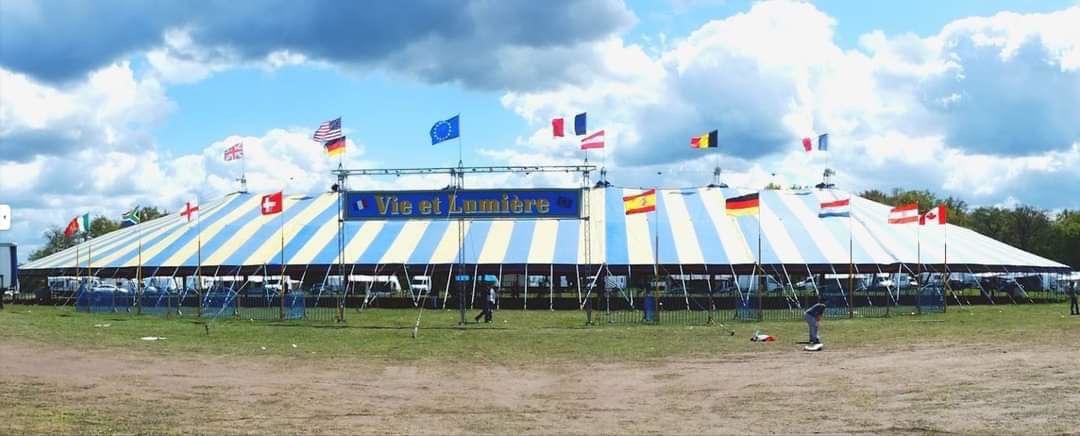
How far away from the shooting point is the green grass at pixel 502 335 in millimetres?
17938

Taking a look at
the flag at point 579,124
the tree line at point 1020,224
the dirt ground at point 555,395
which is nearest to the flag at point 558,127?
the flag at point 579,124

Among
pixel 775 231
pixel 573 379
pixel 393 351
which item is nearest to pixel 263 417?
pixel 573 379

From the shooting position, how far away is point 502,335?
22.1 meters

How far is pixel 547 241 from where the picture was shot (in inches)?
1406

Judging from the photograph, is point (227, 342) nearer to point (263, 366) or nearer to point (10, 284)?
point (263, 366)

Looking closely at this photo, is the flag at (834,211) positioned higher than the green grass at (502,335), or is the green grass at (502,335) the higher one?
the flag at (834,211)

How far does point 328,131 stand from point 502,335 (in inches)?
422

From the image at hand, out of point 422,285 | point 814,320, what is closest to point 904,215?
point 814,320

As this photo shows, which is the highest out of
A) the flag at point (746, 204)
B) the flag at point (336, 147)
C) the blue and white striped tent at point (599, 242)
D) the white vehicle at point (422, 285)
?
the flag at point (336, 147)

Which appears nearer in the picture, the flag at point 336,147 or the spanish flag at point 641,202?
the spanish flag at point 641,202

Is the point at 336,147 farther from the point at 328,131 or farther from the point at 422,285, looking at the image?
the point at 422,285

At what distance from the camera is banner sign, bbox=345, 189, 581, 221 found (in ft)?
93.0

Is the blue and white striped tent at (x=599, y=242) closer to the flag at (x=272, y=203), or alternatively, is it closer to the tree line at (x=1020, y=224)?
the flag at (x=272, y=203)

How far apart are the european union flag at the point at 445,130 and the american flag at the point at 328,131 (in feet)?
9.53
